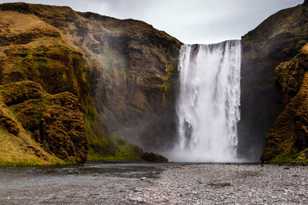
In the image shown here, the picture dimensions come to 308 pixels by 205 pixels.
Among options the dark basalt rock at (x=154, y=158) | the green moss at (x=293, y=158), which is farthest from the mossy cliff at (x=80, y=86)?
the green moss at (x=293, y=158)

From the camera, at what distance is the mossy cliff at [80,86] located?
67250 millimetres

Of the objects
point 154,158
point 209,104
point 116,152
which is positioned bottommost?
point 154,158

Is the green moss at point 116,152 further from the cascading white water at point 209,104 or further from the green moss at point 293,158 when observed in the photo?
the green moss at point 293,158

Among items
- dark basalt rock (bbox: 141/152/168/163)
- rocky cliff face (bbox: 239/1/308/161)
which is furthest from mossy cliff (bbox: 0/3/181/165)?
rocky cliff face (bbox: 239/1/308/161)

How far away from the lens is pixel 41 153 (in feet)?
200

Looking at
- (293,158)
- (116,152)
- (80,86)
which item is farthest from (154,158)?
(293,158)

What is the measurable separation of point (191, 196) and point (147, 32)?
109905 mm

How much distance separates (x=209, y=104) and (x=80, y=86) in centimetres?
3430

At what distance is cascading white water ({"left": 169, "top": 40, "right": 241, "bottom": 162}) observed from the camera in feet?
343

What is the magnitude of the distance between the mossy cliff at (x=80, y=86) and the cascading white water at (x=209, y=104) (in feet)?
16.3

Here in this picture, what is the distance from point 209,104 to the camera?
365 ft

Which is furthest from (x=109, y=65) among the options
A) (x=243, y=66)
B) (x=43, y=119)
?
(x=43, y=119)

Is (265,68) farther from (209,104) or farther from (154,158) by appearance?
(154,158)

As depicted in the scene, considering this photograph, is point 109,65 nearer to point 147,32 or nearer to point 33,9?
point 147,32
